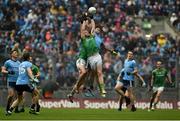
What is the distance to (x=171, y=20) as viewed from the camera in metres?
49.4

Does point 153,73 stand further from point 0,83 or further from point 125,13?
point 125,13

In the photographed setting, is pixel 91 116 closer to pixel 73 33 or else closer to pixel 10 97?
pixel 10 97

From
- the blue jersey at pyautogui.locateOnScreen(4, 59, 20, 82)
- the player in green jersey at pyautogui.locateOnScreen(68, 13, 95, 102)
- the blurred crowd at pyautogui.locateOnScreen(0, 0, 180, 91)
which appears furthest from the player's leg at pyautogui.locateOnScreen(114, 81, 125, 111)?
the player in green jersey at pyautogui.locateOnScreen(68, 13, 95, 102)

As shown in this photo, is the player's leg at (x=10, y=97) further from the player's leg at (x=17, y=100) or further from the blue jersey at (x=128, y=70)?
the blue jersey at (x=128, y=70)

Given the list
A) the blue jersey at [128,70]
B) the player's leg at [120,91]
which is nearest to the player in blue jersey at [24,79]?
the player's leg at [120,91]

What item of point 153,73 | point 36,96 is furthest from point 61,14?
point 36,96

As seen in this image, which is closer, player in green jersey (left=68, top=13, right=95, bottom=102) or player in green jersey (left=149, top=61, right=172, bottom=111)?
player in green jersey (left=68, top=13, right=95, bottom=102)

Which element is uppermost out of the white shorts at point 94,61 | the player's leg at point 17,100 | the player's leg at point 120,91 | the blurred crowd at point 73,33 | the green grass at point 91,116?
the blurred crowd at point 73,33

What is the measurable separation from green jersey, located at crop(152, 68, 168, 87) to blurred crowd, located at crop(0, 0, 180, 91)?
115 inches

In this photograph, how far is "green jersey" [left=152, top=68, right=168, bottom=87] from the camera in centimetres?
3597

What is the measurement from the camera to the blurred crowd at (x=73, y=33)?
127 feet

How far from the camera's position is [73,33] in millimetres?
45438

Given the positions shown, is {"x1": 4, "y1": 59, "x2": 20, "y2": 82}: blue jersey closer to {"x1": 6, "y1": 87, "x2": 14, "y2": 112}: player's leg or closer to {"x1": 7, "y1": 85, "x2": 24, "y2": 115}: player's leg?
{"x1": 6, "y1": 87, "x2": 14, "y2": 112}: player's leg

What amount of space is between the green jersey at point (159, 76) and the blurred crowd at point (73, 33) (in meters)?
2.93
